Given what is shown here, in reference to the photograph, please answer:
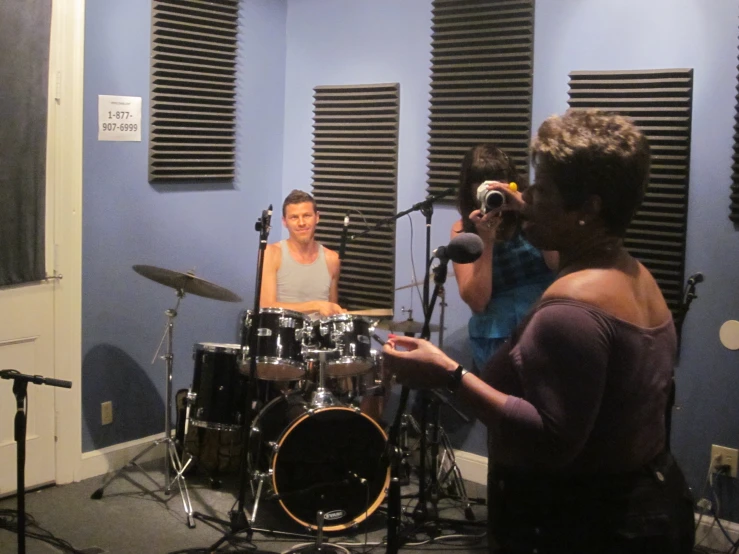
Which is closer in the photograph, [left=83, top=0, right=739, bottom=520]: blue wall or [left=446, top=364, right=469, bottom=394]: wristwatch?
[left=446, top=364, right=469, bottom=394]: wristwatch

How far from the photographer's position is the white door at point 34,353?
137 inches

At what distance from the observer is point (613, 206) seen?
1.39 m

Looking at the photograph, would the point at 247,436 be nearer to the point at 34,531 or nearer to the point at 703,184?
the point at 34,531

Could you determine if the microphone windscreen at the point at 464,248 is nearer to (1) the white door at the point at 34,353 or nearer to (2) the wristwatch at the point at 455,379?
(2) the wristwatch at the point at 455,379

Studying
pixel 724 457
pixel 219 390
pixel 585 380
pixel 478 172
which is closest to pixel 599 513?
pixel 585 380

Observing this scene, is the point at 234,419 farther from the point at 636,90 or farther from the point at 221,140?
the point at 636,90

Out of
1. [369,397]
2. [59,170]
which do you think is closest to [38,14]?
[59,170]

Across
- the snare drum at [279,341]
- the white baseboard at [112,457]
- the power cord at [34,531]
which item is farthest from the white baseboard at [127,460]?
the snare drum at [279,341]

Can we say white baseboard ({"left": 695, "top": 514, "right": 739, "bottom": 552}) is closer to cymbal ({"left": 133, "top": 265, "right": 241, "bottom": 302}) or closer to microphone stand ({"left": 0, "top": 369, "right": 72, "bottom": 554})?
cymbal ({"left": 133, "top": 265, "right": 241, "bottom": 302})

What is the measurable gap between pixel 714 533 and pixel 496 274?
151cm

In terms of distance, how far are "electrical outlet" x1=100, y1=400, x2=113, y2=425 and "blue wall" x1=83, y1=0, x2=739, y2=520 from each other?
3cm

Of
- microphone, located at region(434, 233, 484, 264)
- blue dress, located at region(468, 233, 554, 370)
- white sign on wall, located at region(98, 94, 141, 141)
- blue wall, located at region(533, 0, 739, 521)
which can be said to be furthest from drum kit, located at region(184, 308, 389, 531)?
microphone, located at region(434, 233, 484, 264)

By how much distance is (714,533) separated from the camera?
3.29 metres

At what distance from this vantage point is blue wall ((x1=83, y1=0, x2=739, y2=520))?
10.6 ft
